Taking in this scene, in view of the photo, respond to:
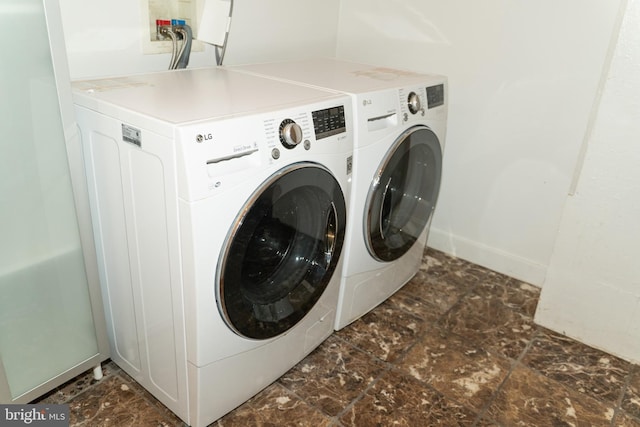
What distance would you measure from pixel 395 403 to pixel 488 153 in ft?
4.10

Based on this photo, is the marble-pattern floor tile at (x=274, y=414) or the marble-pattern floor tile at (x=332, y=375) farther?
the marble-pattern floor tile at (x=332, y=375)

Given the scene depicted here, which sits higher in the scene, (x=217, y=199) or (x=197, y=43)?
(x=197, y=43)

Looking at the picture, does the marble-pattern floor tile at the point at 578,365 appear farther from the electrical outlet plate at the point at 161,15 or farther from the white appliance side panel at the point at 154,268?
the electrical outlet plate at the point at 161,15

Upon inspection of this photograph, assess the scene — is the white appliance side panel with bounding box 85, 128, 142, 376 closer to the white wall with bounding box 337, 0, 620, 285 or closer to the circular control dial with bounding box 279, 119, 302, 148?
the circular control dial with bounding box 279, 119, 302, 148

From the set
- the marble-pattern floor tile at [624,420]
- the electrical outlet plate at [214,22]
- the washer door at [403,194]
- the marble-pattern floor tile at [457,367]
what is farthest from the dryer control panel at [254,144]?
the marble-pattern floor tile at [624,420]

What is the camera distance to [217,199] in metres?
1.15

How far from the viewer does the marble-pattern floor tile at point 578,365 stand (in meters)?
1.72

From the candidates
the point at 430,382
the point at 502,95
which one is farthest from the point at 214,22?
the point at 430,382

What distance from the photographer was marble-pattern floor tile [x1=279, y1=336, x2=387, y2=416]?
5.23ft

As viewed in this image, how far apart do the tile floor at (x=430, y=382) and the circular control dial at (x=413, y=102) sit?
82 cm

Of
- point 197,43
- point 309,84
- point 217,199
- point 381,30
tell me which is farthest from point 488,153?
point 217,199

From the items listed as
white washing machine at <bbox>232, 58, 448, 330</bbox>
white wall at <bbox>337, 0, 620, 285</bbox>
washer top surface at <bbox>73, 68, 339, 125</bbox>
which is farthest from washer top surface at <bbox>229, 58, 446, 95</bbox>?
white wall at <bbox>337, 0, 620, 285</bbox>

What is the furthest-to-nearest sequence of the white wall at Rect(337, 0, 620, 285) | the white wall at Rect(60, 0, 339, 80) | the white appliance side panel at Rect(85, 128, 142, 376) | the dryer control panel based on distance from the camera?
the white wall at Rect(337, 0, 620, 285)
the white wall at Rect(60, 0, 339, 80)
the white appliance side panel at Rect(85, 128, 142, 376)
the dryer control panel

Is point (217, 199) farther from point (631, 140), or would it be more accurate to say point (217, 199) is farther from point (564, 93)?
point (564, 93)
